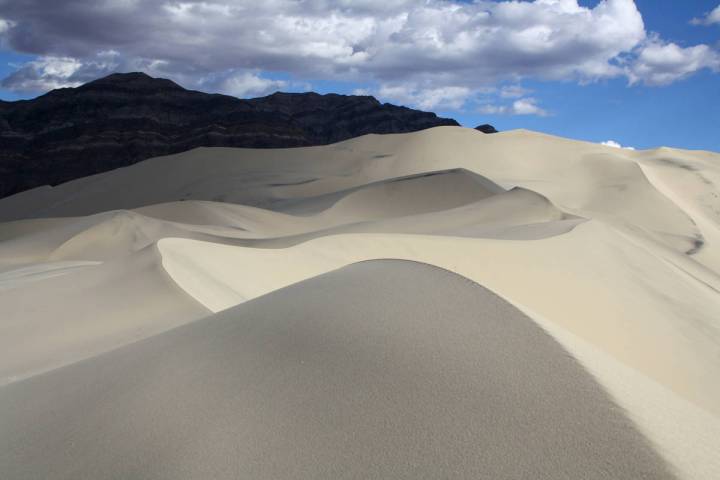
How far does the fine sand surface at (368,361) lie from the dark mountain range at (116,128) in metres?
49.7

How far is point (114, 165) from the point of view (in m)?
59.5

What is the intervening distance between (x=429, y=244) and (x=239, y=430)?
6.89 metres

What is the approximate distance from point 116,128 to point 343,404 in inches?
2538

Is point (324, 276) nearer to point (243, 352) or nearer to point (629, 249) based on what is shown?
point (243, 352)

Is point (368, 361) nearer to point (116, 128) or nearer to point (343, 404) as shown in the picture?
point (343, 404)

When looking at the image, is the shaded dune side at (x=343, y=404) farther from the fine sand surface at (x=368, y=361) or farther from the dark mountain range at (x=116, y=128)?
the dark mountain range at (x=116, y=128)

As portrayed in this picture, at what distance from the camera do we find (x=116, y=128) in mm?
62594

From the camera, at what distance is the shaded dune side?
2254 millimetres

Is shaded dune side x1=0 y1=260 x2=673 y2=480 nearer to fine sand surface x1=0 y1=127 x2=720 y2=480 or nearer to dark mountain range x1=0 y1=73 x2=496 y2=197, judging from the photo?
fine sand surface x1=0 y1=127 x2=720 y2=480

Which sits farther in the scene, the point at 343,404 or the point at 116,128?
the point at 116,128

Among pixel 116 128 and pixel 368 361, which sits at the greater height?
pixel 368 361

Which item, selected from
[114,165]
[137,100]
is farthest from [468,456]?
[137,100]

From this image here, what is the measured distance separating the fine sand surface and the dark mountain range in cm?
4973

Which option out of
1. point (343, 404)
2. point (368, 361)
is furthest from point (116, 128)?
point (343, 404)
